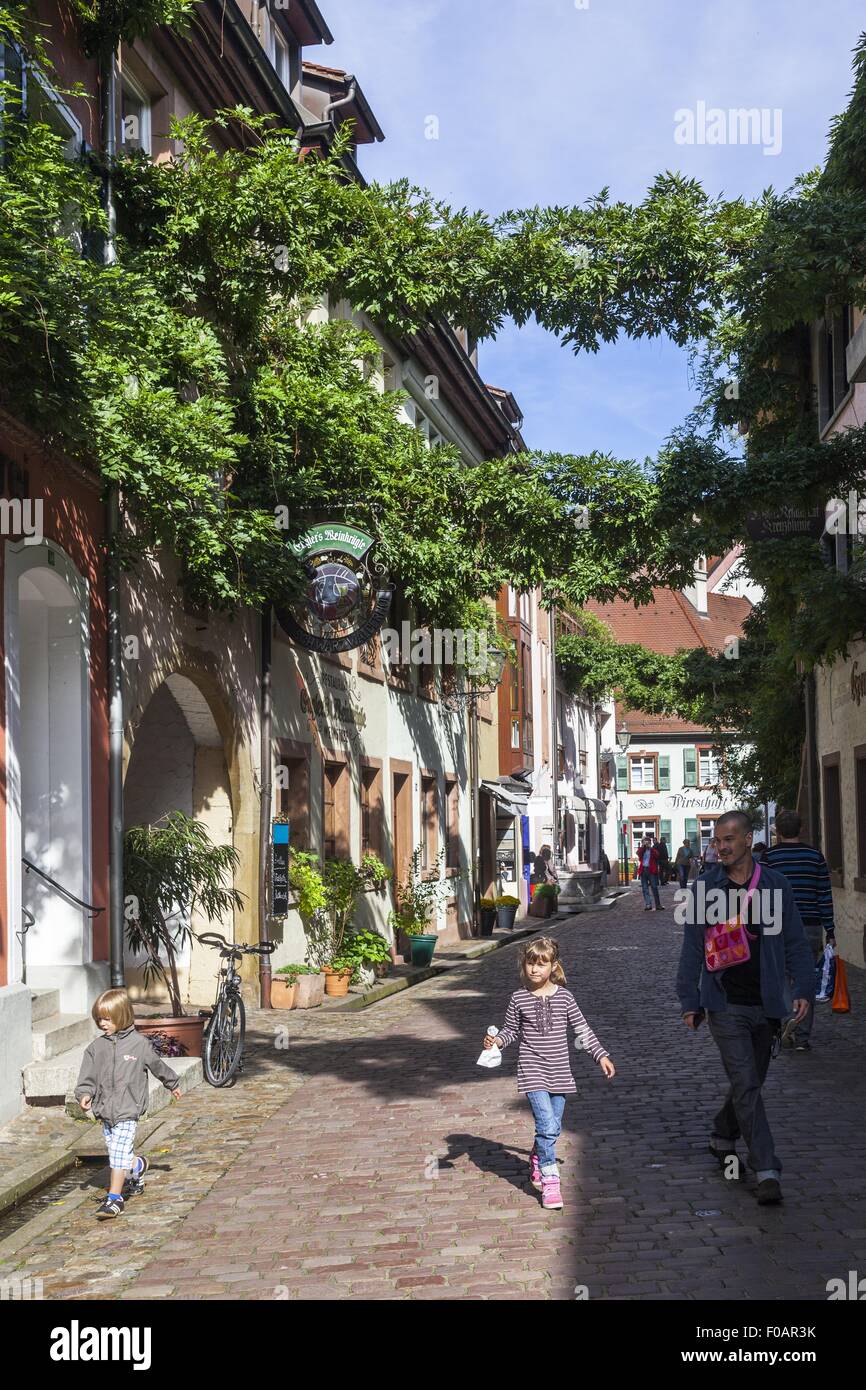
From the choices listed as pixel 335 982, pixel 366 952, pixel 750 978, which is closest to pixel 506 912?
pixel 366 952

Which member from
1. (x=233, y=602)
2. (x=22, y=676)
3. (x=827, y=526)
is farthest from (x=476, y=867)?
(x=22, y=676)

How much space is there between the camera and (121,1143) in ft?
24.6

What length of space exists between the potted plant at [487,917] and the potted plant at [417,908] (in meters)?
3.53

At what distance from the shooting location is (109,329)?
8.91 metres

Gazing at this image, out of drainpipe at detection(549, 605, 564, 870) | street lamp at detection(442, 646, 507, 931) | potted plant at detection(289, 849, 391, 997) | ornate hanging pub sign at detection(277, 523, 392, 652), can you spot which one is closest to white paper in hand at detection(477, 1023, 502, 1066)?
ornate hanging pub sign at detection(277, 523, 392, 652)

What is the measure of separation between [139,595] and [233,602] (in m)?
1.55

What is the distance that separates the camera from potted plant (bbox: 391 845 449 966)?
22.1 meters

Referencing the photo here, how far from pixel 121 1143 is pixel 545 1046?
2.16 meters

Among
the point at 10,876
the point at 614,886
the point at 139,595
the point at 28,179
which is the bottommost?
the point at 614,886

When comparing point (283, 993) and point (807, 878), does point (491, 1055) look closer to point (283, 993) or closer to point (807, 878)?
point (807, 878)

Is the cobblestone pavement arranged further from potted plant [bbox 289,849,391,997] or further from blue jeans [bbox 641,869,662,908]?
blue jeans [bbox 641,869,662,908]

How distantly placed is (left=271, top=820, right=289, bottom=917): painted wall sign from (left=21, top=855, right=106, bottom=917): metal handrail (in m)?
4.91
